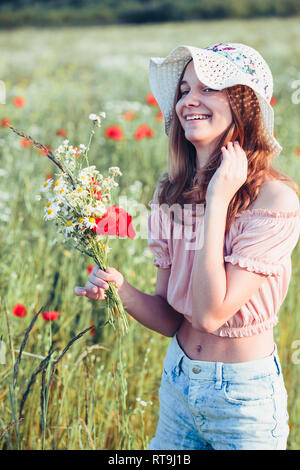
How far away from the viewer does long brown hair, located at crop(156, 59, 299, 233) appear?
134 centimetres

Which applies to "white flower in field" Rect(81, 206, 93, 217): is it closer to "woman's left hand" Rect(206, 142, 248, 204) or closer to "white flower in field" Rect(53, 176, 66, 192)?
"white flower in field" Rect(53, 176, 66, 192)

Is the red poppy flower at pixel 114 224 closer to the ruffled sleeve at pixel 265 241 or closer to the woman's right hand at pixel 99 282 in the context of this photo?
the woman's right hand at pixel 99 282

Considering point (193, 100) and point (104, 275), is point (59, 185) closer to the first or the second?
point (104, 275)

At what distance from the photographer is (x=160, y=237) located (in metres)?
1.53

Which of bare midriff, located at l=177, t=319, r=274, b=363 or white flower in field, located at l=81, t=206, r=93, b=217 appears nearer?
white flower in field, located at l=81, t=206, r=93, b=217

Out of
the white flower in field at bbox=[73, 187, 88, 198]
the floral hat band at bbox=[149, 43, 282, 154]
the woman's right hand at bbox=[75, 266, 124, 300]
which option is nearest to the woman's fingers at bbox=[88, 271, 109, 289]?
the woman's right hand at bbox=[75, 266, 124, 300]

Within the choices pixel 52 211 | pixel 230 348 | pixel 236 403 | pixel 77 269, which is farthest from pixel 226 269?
pixel 77 269

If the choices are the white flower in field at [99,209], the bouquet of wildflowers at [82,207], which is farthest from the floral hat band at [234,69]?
the white flower in field at [99,209]

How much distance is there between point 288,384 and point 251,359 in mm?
1012

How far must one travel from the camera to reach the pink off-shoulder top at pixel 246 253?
49.8 inches

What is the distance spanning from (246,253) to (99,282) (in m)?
0.34

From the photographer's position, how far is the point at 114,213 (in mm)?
1248
